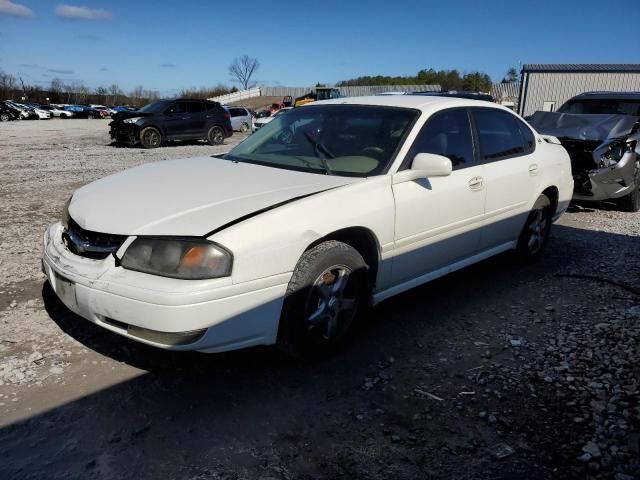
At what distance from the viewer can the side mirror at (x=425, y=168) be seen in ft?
10.3

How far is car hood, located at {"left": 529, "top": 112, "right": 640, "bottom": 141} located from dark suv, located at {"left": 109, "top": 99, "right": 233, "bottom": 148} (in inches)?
472

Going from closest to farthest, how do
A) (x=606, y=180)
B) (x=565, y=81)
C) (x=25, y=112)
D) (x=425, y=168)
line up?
(x=425, y=168)
(x=606, y=180)
(x=565, y=81)
(x=25, y=112)

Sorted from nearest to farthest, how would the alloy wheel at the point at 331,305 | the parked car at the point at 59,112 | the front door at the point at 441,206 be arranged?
the alloy wheel at the point at 331,305 < the front door at the point at 441,206 < the parked car at the point at 59,112

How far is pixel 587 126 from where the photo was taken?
7.66 m

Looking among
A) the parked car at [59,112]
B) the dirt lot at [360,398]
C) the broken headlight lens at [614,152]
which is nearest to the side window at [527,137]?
the dirt lot at [360,398]

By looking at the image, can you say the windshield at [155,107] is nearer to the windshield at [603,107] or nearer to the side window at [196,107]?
the side window at [196,107]

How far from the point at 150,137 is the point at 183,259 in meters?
14.9

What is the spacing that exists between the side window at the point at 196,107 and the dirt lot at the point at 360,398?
559 inches

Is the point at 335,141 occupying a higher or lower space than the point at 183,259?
higher

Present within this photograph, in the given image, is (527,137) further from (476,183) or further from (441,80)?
(441,80)

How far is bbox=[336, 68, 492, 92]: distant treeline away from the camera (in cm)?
6588

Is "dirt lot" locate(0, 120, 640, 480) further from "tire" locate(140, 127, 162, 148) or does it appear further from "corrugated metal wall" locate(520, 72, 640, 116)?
"corrugated metal wall" locate(520, 72, 640, 116)

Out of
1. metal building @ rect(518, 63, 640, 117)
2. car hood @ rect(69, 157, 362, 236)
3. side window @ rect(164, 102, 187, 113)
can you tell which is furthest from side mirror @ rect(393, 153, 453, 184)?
metal building @ rect(518, 63, 640, 117)

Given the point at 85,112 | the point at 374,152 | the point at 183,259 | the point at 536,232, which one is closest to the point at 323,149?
the point at 374,152
